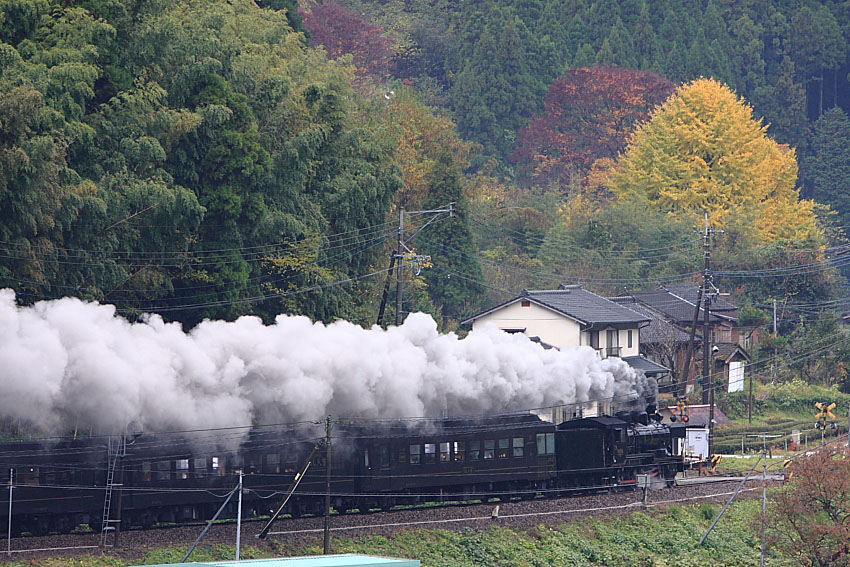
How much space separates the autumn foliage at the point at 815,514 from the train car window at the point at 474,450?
8107 millimetres

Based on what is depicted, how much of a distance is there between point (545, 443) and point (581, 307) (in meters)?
18.8

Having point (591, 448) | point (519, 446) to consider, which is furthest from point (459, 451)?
point (591, 448)

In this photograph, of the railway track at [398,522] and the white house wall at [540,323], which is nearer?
the railway track at [398,522]

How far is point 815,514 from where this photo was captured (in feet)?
126

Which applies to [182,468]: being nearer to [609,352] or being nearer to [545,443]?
[545,443]

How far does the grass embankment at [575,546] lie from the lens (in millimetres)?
31594

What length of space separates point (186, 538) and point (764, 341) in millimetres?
44289

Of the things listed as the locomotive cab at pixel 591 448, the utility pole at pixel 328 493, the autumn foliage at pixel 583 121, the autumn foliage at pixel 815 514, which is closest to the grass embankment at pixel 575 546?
the autumn foliage at pixel 815 514

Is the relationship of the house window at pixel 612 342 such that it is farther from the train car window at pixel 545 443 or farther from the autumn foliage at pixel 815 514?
the autumn foliage at pixel 815 514

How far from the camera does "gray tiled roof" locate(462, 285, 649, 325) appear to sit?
56656 mm

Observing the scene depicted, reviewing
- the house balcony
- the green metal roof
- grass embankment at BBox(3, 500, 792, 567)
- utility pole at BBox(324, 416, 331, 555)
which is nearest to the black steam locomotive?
utility pole at BBox(324, 416, 331, 555)

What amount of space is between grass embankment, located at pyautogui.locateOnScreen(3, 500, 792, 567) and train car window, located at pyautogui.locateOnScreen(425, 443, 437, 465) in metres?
2.55

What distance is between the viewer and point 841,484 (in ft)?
122

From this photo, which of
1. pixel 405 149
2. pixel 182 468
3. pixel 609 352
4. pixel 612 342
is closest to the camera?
pixel 182 468
